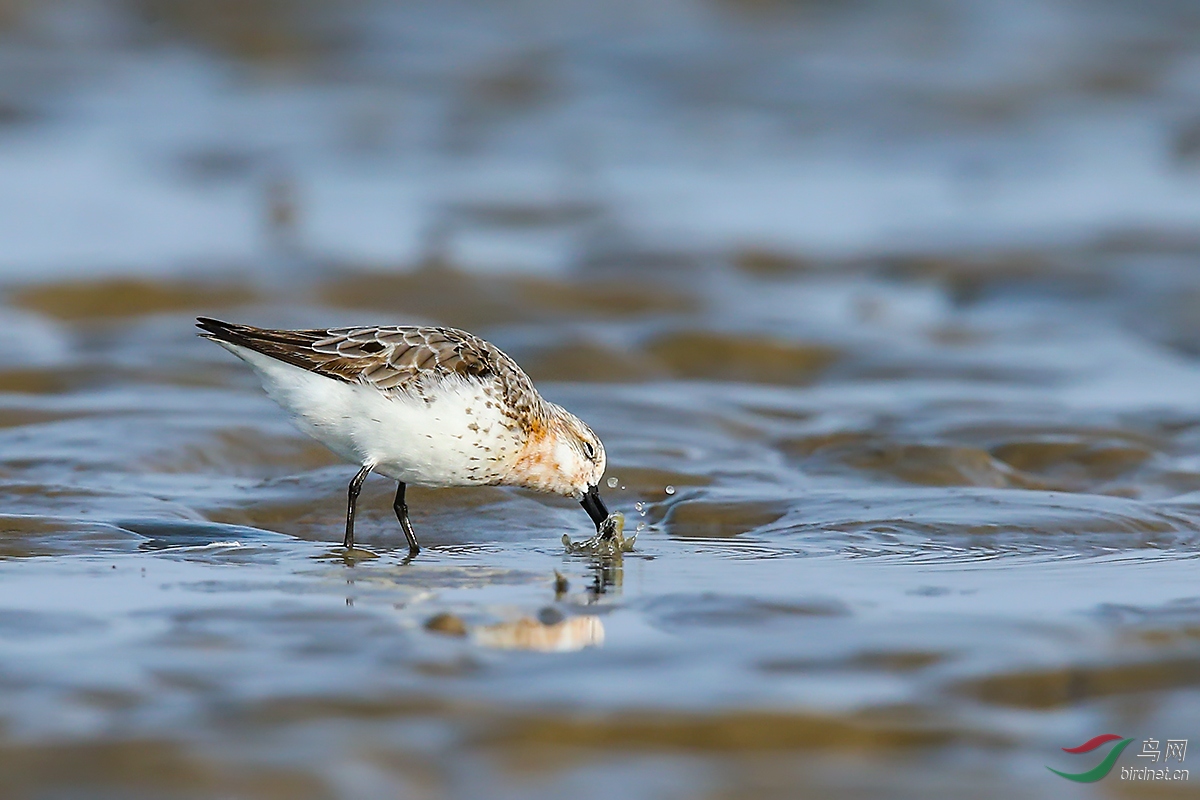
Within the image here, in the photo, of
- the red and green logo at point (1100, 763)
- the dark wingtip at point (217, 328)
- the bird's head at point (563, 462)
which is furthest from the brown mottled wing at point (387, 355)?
the red and green logo at point (1100, 763)

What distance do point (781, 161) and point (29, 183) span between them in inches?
325

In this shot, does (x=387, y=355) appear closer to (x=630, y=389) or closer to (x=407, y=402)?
(x=407, y=402)

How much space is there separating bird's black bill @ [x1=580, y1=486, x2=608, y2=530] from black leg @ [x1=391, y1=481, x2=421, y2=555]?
0.83m

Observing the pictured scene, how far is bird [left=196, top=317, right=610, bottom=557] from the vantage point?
725 centimetres

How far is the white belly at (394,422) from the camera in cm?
725

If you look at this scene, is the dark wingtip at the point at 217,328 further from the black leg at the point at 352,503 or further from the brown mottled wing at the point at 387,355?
the black leg at the point at 352,503

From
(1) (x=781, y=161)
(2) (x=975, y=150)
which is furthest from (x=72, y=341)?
(2) (x=975, y=150)

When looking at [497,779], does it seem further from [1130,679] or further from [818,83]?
[818,83]

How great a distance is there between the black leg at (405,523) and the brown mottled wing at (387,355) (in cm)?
63

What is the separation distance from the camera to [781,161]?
1952 centimetres

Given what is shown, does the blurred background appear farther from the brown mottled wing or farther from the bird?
the brown mottled wing

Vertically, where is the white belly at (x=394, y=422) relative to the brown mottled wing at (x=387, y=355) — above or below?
below

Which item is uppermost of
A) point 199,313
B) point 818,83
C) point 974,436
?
point 818,83

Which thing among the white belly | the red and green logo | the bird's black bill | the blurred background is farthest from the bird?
the red and green logo
